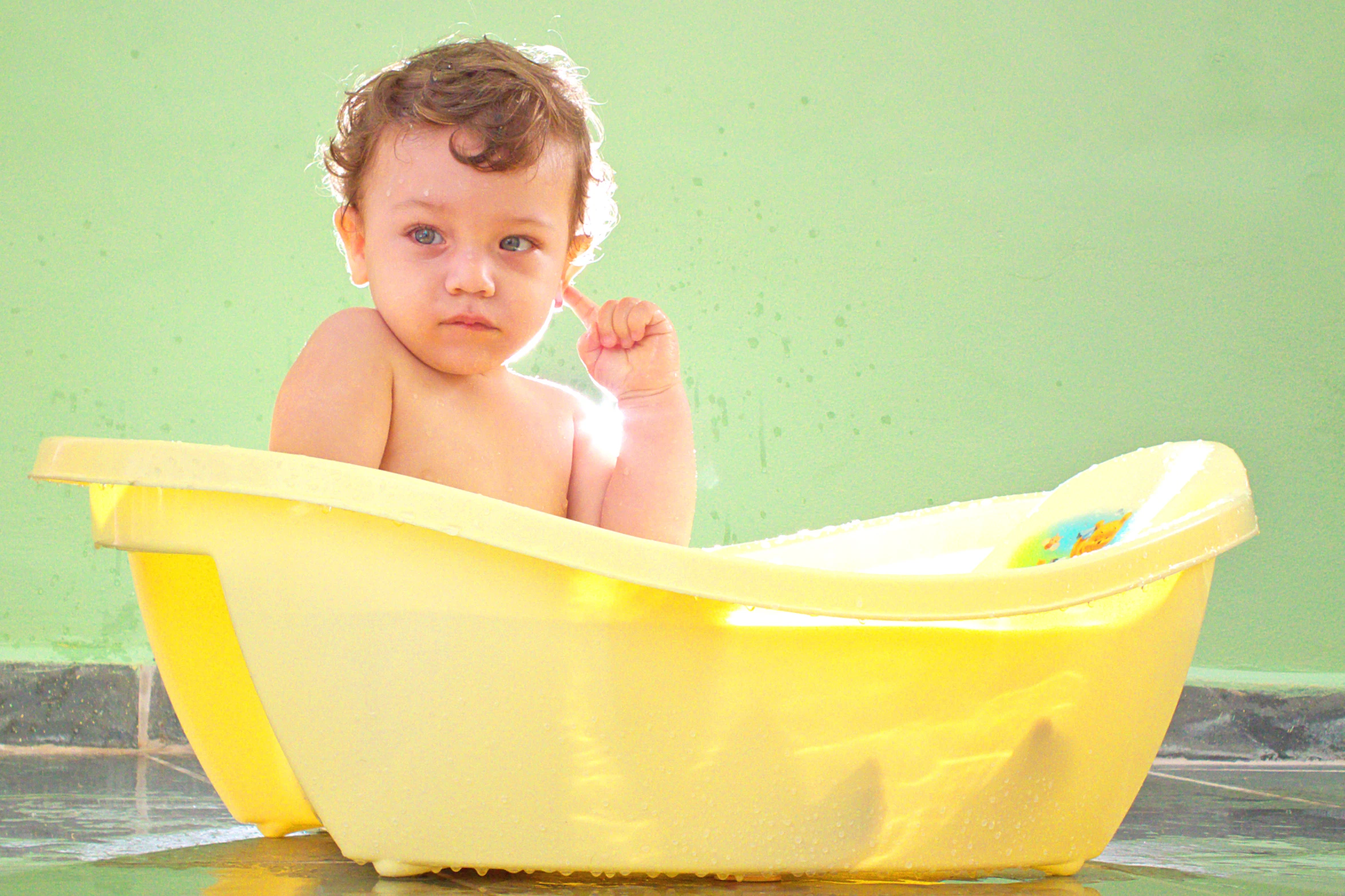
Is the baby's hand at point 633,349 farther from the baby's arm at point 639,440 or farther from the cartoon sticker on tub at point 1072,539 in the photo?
the cartoon sticker on tub at point 1072,539

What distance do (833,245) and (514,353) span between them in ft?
2.29

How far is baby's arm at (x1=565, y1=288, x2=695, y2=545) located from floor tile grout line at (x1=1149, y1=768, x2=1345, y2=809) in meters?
0.59

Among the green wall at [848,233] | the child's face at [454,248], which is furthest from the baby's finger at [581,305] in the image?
the green wall at [848,233]

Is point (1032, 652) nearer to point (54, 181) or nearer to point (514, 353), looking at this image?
point (514, 353)

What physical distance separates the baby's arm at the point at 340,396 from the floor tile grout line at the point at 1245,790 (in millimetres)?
854

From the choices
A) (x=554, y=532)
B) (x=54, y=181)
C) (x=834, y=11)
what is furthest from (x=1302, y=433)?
(x=54, y=181)

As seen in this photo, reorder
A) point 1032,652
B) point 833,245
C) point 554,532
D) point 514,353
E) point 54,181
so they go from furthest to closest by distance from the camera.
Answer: point 833,245
point 54,181
point 514,353
point 1032,652
point 554,532

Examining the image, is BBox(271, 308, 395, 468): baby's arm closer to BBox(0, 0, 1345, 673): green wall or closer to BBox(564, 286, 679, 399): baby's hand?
BBox(564, 286, 679, 399): baby's hand

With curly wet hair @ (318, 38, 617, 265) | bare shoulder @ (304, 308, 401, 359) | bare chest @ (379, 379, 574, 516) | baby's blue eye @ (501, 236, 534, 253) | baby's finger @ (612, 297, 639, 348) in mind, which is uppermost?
curly wet hair @ (318, 38, 617, 265)

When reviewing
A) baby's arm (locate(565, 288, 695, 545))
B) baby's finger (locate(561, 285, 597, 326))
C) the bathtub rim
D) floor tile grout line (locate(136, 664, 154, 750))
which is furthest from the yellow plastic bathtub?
floor tile grout line (locate(136, 664, 154, 750))

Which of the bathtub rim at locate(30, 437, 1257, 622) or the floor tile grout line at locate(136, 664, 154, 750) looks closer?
the bathtub rim at locate(30, 437, 1257, 622)

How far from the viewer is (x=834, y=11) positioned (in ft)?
4.86

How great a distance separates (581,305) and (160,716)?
0.71 metres

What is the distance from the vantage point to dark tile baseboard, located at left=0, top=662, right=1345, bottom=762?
1.25 m
